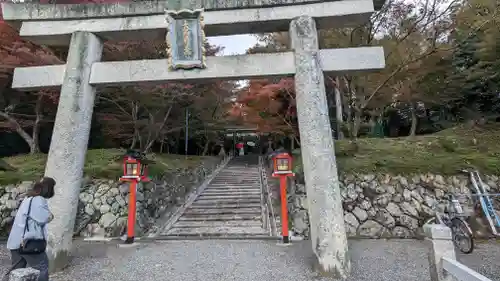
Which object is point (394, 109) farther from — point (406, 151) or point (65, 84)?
point (65, 84)

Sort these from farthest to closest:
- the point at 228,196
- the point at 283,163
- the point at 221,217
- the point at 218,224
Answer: the point at 228,196 < the point at 221,217 < the point at 218,224 < the point at 283,163

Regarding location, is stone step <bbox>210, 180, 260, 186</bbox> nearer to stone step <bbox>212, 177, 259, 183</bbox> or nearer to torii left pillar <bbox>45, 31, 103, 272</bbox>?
stone step <bbox>212, 177, 259, 183</bbox>

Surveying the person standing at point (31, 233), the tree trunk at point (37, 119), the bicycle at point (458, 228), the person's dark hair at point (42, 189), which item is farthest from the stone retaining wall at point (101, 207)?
the bicycle at point (458, 228)

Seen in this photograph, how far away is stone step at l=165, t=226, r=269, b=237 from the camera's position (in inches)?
316

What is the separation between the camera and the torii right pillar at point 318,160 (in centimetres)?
490

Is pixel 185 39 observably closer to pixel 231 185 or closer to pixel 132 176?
pixel 132 176

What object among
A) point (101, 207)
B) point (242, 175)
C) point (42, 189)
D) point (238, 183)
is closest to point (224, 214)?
point (101, 207)

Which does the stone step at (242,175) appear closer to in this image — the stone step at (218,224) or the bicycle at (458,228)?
the stone step at (218,224)

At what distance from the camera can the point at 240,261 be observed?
5816 millimetres

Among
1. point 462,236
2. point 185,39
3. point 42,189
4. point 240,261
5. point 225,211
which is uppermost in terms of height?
point 185,39

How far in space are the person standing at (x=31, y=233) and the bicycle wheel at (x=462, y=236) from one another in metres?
7.34

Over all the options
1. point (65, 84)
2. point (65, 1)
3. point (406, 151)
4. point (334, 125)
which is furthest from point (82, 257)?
point (334, 125)

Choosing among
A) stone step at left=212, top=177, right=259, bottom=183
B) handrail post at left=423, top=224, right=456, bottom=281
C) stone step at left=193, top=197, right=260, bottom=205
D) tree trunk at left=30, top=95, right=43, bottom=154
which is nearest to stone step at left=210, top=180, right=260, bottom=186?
stone step at left=212, top=177, right=259, bottom=183

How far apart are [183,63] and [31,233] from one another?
3.65 metres
